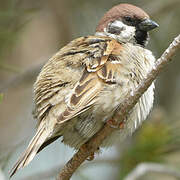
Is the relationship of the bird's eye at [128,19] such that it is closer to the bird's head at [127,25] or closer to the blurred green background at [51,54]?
the bird's head at [127,25]

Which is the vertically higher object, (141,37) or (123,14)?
(123,14)

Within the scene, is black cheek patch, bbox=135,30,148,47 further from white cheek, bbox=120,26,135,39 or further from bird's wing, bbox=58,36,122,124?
bird's wing, bbox=58,36,122,124

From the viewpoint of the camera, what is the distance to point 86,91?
372 centimetres

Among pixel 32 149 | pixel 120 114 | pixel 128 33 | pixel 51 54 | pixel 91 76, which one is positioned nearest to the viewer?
pixel 32 149

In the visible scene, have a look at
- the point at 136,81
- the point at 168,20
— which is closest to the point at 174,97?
the point at 168,20

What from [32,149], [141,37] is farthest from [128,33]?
[32,149]

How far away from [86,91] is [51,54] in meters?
2.75

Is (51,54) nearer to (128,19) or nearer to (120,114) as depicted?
(128,19)

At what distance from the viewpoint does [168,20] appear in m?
6.71

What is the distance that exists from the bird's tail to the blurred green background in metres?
1.61

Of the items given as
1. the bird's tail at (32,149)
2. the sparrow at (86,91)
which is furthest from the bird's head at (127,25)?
the bird's tail at (32,149)

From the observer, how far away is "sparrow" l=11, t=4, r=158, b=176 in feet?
12.1

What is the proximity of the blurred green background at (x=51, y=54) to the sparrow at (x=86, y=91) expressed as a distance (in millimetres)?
1281

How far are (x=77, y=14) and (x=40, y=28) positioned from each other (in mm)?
617
